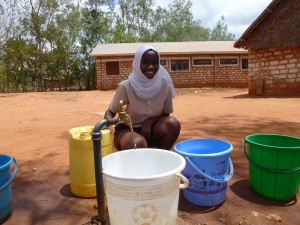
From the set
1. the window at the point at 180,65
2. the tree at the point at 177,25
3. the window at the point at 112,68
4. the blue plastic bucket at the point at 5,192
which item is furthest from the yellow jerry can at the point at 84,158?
the tree at the point at 177,25

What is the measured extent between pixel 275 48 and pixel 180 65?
25.8 ft

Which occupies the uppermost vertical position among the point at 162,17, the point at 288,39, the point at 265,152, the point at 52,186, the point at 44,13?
the point at 162,17

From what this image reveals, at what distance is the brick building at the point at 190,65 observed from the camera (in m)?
16.7

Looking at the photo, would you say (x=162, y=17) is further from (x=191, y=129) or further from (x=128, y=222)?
(x=128, y=222)

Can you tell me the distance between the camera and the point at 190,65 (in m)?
17.3

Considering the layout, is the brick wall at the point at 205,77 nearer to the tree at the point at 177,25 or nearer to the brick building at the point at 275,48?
the brick building at the point at 275,48

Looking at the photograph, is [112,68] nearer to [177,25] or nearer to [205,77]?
[205,77]

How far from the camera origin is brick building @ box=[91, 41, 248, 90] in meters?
16.7

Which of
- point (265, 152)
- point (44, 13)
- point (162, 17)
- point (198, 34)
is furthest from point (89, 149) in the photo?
point (198, 34)

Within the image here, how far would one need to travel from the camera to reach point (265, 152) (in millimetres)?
1870

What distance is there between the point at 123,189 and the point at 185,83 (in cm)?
1661

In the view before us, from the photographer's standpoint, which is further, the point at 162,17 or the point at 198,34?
the point at 198,34

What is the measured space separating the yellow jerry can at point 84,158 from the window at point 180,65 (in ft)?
51.8

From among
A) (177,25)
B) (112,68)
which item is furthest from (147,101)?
(177,25)
